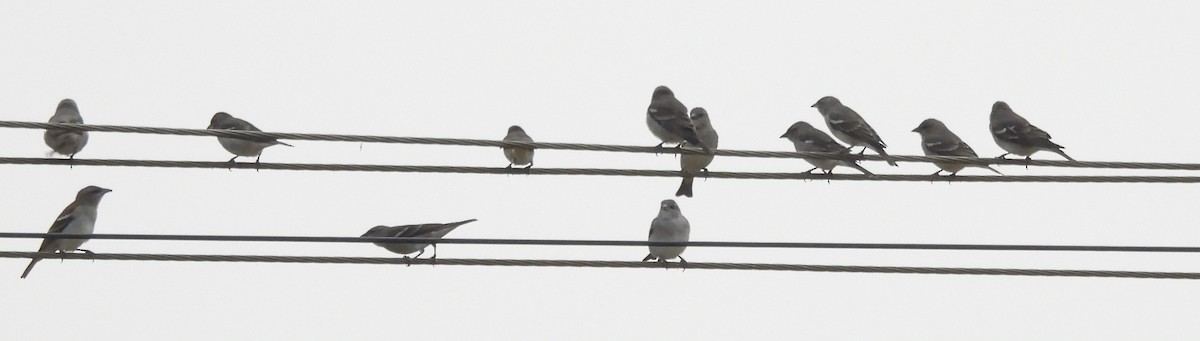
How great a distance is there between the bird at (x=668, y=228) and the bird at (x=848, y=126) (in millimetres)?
1710

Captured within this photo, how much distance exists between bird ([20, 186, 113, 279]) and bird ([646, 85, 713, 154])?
15.9ft

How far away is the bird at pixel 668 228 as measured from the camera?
1490cm

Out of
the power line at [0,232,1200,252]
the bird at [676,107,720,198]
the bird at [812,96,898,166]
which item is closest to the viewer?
the power line at [0,232,1200,252]

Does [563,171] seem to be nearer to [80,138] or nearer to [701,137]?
[701,137]

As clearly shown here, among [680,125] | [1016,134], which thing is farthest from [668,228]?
[1016,134]

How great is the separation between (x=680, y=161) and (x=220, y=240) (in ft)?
28.1

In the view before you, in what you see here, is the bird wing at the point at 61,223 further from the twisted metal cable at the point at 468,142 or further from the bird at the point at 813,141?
the bird at the point at 813,141

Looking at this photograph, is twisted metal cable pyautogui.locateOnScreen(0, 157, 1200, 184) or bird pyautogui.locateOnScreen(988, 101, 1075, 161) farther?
bird pyautogui.locateOnScreen(988, 101, 1075, 161)

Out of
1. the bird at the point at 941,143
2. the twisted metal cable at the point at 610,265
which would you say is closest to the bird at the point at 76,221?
the twisted metal cable at the point at 610,265

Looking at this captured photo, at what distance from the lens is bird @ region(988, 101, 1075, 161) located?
1555cm

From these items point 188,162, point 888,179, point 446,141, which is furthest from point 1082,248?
point 188,162

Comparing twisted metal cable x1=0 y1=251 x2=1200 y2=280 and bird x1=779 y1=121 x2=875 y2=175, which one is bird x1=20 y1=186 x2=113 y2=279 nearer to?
twisted metal cable x1=0 y1=251 x2=1200 y2=280

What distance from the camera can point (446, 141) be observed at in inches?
394

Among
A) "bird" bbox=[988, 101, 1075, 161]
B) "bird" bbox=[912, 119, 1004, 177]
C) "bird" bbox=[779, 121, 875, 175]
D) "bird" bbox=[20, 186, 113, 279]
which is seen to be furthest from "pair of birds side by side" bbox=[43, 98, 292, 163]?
"bird" bbox=[988, 101, 1075, 161]
